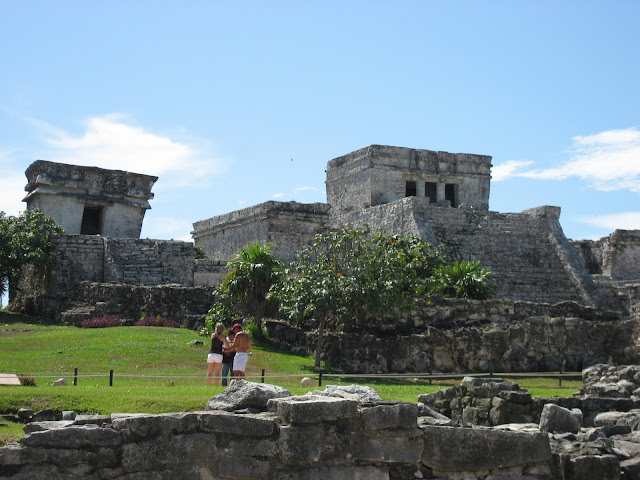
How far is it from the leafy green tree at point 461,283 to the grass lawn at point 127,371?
12.6 ft

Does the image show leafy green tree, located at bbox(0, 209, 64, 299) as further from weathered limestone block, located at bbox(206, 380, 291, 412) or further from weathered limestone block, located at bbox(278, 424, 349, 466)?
weathered limestone block, located at bbox(278, 424, 349, 466)

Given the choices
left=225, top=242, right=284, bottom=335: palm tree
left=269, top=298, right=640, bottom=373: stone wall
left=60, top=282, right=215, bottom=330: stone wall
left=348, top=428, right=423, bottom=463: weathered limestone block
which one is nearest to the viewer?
left=348, top=428, right=423, bottom=463: weathered limestone block

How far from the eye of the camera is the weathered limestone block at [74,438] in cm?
548

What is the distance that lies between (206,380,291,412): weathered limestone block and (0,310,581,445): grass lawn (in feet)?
6.02

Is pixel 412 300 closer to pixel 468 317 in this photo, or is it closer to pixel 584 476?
pixel 468 317

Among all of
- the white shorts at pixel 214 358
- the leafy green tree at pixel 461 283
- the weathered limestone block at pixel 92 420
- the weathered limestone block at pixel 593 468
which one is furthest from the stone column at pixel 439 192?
the weathered limestone block at pixel 92 420

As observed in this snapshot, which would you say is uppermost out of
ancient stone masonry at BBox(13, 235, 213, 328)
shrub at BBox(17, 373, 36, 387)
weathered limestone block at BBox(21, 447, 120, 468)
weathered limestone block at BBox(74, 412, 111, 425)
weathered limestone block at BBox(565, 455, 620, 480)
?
ancient stone masonry at BBox(13, 235, 213, 328)

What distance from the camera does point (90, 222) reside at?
24734 mm

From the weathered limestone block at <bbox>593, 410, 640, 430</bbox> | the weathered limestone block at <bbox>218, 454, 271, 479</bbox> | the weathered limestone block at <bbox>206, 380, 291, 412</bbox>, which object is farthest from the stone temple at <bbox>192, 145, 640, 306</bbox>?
the weathered limestone block at <bbox>218, 454, 271, 479</bbox>

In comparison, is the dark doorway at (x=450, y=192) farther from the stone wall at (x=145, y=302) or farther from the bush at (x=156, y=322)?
the bush at (x=156, y=322)

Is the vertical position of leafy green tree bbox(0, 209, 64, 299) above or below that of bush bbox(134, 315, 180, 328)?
above

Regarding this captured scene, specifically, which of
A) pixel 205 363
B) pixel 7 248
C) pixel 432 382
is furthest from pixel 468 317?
pixel 7 248

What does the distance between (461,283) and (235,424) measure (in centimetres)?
1359

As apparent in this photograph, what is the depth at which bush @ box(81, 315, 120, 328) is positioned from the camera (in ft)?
55.6
